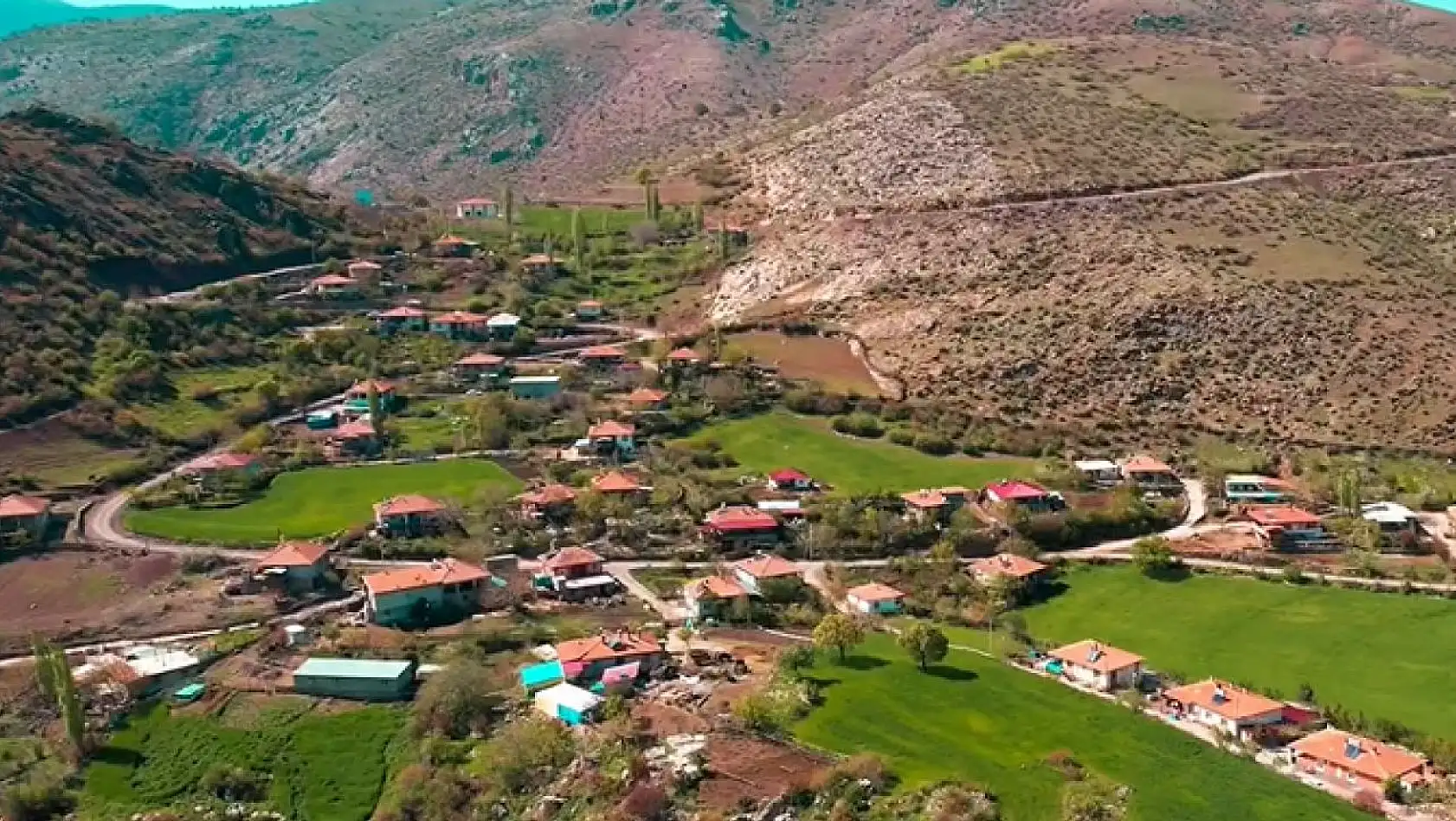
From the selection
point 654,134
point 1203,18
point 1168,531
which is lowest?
point 1168,531

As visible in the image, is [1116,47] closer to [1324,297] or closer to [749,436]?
[1324,297]

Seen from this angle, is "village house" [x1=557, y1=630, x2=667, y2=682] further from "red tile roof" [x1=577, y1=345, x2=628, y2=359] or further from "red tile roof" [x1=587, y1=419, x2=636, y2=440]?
"red tile roof" [x1=577, y1=345, x2=628, y2=359]

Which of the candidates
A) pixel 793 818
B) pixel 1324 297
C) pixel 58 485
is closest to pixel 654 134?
pixel 1324 297

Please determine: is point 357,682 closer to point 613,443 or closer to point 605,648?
point 605,648

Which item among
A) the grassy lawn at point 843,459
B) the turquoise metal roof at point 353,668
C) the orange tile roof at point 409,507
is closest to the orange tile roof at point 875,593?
the grassy lawn at point 843,459

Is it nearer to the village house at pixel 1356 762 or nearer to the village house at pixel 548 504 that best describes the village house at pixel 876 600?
the village house at pixel 548 504

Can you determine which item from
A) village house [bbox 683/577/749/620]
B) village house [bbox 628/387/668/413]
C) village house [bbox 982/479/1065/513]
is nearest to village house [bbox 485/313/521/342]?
village house [bbox 628/387/668/413]

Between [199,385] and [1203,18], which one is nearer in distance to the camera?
[199,385]
